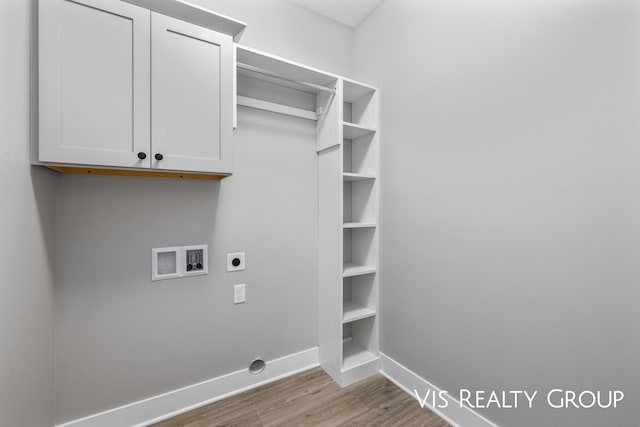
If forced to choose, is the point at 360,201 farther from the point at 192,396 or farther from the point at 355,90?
the point at 192,396

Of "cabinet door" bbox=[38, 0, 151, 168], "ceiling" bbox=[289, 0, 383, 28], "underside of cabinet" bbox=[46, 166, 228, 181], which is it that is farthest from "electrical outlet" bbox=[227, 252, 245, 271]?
"ceiling" bbox=[289, 0, 383, 28]

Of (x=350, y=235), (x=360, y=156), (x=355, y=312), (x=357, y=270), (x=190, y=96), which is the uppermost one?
(x=190, y=96)

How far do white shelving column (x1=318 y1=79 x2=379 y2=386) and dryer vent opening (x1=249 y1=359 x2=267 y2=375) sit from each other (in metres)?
0.47

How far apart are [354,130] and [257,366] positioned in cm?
190

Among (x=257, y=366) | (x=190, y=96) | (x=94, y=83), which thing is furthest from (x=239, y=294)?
(x=94, y=83)

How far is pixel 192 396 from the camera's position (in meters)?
1.66

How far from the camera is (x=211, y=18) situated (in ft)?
4.49

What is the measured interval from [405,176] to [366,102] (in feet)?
2.41

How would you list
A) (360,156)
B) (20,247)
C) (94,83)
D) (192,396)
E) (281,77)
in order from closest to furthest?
1. (20,247)
2. (94,83)
3. (192,396)
4. (281,77)
5. (360,156)

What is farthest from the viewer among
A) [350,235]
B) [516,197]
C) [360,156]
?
[350,235]

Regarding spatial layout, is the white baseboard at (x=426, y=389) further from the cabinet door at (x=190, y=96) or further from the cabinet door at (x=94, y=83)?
the cabinet door at (x=94, y=83)

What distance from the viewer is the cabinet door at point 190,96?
127 cm

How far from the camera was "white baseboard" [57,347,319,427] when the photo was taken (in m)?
1.46

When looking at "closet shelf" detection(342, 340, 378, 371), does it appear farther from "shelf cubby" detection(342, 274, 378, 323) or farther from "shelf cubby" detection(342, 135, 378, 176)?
"shelf cubby" detection(342, 135, 378, 176)
